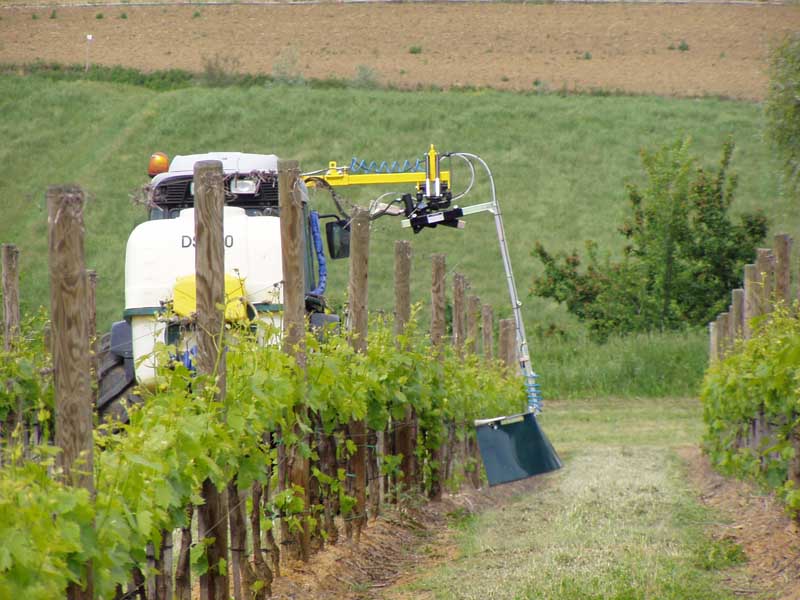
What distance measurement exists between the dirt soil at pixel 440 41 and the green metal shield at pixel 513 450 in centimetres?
4564

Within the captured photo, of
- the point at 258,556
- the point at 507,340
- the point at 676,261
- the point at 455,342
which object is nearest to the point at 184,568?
the point at 258,556

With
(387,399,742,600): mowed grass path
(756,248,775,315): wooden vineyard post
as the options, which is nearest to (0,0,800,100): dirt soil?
(756,248,775,315): wooden vineyard post

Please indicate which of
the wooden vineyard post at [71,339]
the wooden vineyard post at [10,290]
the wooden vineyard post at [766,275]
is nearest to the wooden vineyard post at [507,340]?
the wooden vineyard post at [766,275]

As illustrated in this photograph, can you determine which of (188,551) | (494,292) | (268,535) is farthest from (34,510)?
(494,292)

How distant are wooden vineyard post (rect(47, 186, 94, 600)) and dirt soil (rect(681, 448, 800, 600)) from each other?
4.20 m

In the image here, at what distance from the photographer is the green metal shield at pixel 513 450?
37.0 ft

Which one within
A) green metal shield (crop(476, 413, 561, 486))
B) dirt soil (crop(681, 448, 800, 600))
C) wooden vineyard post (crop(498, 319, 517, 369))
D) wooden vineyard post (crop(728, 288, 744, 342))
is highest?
wooden vineyard post (crop(728, 288, 744, 342))

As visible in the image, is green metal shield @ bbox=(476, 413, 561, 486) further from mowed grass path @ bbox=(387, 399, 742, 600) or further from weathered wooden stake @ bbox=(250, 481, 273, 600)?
weathered wooden stake @ bbox=(250, 481, 273, 600)

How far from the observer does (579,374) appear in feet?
88.2

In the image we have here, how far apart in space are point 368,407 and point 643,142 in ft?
134

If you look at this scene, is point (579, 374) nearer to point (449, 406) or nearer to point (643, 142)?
point (449, 406)

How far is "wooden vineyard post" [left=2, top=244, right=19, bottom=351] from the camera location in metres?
9.18

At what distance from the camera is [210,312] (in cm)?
552

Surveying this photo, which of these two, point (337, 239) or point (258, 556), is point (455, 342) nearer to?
point (337, 239)
